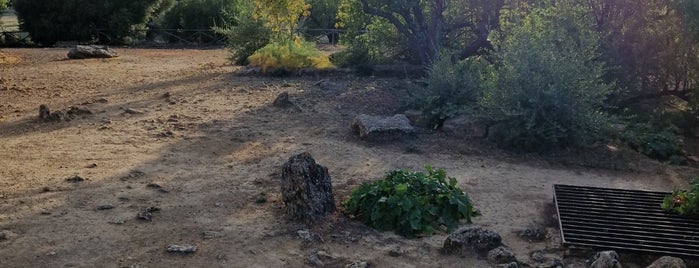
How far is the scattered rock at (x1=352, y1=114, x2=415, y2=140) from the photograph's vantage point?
348 inches

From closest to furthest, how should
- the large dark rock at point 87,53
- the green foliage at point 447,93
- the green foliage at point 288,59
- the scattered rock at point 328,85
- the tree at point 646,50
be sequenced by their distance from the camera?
the green foliage at point 447,93
the tree at point 646,50
the scattered rock at point 328,85
the green foliage at point 288,59
the large dark rock at point 87,53

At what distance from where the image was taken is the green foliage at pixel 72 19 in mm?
22453

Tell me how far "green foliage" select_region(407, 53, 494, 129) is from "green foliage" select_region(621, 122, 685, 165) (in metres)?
1.90

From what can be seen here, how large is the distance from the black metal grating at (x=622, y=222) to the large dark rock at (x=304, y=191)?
1.87m

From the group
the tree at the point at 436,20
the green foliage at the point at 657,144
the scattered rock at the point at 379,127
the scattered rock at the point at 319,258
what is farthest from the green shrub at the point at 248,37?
the scattered rock at the point at 319,258

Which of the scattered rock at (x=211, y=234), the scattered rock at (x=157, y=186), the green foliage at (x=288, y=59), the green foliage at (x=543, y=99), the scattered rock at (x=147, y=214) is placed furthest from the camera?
the green foliage at (x=288, y=59)

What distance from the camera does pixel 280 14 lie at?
15.1 m

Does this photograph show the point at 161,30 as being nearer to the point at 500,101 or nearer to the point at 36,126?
the point at 36,126

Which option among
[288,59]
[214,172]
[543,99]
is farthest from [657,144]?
[288,59]

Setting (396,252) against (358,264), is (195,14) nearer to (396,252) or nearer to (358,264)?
(396,252)

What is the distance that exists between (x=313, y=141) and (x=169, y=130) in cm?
171

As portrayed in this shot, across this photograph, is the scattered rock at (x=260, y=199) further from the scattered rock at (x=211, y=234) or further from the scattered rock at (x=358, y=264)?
the scattered rock at (x=358, y=264)

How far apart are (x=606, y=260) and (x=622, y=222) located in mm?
1195

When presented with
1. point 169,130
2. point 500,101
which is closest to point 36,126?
point 169,130
